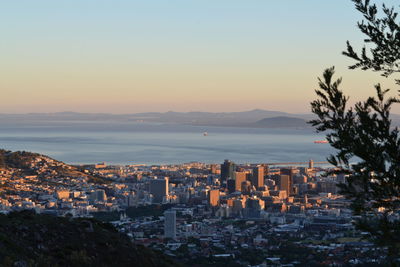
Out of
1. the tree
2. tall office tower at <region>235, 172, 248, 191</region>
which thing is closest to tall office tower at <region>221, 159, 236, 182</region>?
tall office tower at <region>235, 172, 248, 191</region>

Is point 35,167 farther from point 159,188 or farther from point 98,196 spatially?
point 159,188

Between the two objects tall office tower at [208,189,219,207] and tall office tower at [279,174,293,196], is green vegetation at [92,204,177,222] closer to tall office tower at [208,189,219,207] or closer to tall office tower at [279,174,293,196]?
tall office tower at [208,189,219,207]

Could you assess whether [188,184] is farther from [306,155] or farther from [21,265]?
[21,265]

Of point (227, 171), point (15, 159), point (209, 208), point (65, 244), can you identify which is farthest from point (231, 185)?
point (65, 244)

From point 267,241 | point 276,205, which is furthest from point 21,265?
point 276,205

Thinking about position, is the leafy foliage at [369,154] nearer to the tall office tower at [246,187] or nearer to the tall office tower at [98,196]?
the tall office tower at [98,196]
